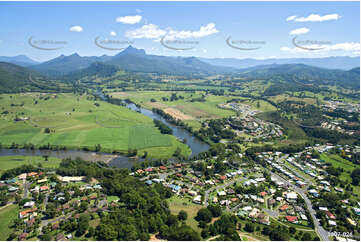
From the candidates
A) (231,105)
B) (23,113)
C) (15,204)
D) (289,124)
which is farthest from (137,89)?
(15,204)

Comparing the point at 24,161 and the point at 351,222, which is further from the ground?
the point at 24,161

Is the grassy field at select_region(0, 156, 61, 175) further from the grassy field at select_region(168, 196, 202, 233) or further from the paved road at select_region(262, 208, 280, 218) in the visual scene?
the paved road at select_region(262, 208, 280, 218)

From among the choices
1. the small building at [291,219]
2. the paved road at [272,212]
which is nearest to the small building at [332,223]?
the small building at [291,219]

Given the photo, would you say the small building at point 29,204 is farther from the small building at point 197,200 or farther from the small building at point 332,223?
the small building at point 332,223

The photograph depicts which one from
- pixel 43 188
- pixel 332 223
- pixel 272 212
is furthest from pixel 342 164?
pixel 43 188

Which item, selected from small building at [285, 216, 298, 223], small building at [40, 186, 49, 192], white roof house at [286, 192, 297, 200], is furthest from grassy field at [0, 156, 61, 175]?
white roof house at [286, 192, 297, 200]

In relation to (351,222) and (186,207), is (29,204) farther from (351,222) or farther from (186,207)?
(351,222)
